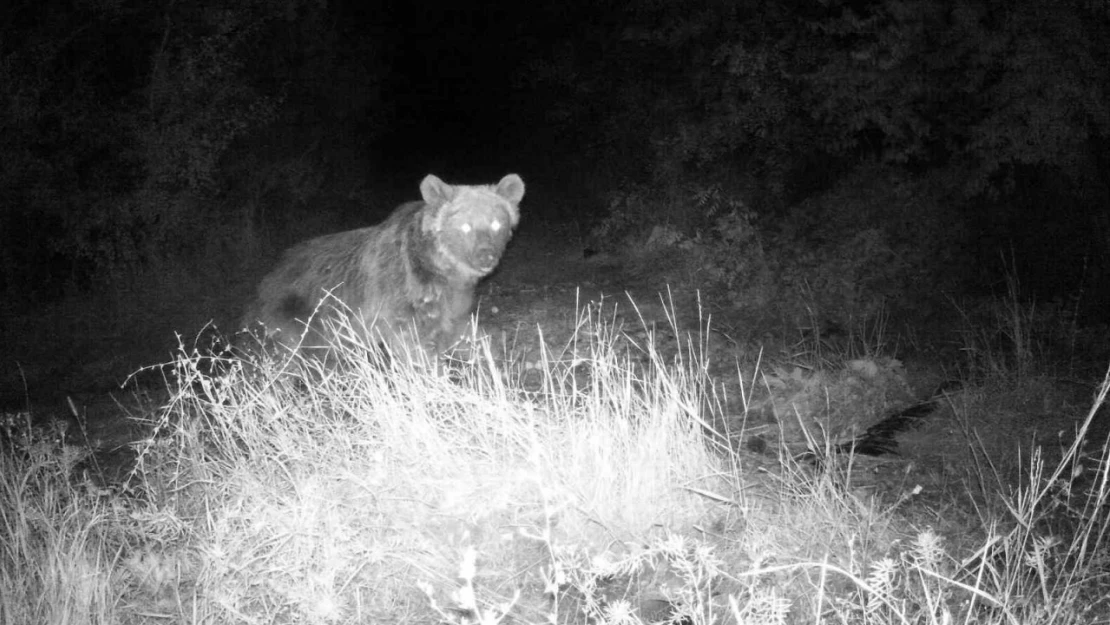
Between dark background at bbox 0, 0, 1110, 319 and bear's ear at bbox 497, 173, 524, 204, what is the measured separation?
3431 millimetres

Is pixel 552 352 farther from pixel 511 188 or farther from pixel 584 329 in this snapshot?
pixel 511 188

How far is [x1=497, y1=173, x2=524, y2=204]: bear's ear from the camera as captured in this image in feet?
21.3

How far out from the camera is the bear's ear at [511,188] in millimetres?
6505

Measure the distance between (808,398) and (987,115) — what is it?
3416 millimetres

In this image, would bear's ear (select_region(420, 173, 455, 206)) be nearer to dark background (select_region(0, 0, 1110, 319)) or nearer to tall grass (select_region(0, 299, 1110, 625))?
tall grass (select_region(0, 299, 1110, 625))

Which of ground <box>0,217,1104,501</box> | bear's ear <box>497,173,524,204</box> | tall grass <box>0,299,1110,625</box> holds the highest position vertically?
bear's ear <box>497,173,524,204</box>

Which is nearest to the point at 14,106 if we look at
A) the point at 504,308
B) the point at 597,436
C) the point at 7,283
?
the point at 7,283

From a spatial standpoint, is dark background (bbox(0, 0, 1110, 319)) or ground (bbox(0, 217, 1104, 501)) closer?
ground (bbox(0, 217, 1104, 501))

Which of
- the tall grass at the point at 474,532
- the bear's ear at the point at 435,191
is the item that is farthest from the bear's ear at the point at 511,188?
the tall grass at the point at 474,532

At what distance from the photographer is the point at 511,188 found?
6.57 m

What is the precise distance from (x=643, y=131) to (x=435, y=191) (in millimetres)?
6773

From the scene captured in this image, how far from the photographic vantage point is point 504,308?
9.24 m

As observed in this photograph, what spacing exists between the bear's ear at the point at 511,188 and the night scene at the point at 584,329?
29 millimetres

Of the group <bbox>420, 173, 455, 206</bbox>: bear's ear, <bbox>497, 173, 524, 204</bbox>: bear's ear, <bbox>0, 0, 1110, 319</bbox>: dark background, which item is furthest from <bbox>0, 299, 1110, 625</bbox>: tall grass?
<bbox>0, 0, 1110, 319</bbox>: dark background
